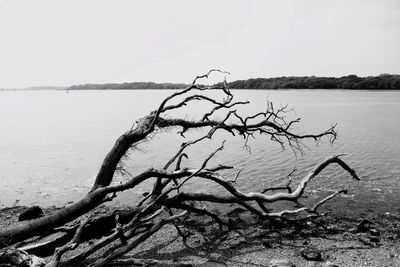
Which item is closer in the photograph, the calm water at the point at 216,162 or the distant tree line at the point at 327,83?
the calm water at the point at 216,162

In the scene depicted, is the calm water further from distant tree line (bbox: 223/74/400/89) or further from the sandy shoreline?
distant tree line (bbox: 223/74/400/89)

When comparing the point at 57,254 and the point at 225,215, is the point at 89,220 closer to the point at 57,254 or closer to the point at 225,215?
the point at 57,254

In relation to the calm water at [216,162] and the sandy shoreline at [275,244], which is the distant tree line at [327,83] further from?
the sandy shoreline at [275,244]

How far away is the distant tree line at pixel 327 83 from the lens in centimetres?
13050

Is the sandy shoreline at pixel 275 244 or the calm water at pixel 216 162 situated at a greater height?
the sandy shoreline at pixel 275 244

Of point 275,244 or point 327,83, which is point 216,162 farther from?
point 327,83

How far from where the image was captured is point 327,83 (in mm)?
153625

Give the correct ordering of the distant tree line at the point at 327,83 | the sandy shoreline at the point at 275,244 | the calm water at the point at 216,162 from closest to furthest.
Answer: the sandy shoreline at the point at 275,244 < the calm water at the point at 216,162 < the distant tree line at the point at 327,83

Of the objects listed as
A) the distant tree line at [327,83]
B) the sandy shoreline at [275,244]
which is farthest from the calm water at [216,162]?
the distant tree line at [327,83]

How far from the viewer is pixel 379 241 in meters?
11.4

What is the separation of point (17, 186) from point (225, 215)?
14.3 meters

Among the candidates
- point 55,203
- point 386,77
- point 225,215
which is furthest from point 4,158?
point 386,77

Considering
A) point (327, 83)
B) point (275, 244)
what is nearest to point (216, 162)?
point (275, 244)

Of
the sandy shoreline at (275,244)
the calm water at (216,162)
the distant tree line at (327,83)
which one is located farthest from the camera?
the distant tree line at (327,83)
